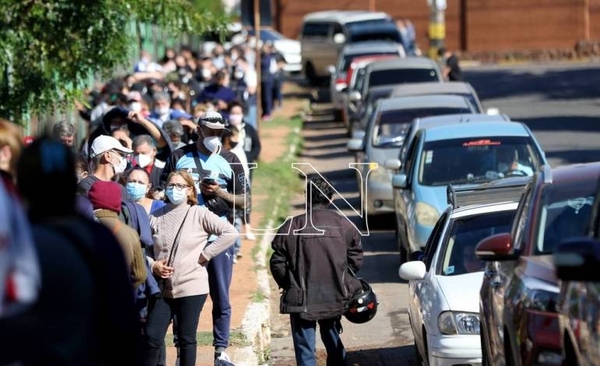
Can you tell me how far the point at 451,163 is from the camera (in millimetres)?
16000

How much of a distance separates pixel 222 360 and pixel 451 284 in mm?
1845

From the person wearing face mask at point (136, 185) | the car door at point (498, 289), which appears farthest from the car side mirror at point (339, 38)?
the car door at point (498, 289)

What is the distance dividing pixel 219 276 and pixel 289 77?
42527mm

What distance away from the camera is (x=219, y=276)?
1108cm

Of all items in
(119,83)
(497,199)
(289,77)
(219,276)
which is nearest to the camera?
(219,276)

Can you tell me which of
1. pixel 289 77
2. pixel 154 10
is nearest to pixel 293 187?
pixel 154 10

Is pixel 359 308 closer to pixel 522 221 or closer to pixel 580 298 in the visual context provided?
pixel 522 221

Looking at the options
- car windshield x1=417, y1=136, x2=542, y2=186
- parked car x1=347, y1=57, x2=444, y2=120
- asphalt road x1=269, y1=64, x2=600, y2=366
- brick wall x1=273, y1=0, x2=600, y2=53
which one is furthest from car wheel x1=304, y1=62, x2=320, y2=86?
car windshield x1=417, y1=136, x2=542, y2=186

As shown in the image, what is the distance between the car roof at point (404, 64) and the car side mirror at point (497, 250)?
20.0 metres

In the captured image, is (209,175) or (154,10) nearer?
(209,175)

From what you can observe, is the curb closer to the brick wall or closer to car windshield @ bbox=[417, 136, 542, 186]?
car windshield @ bbox=[417, 136, 542, 186]

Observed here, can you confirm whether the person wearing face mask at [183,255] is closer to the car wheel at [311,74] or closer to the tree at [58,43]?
the tree at [58,43]

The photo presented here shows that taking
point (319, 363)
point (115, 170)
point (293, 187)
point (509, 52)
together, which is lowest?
point (509, 52)

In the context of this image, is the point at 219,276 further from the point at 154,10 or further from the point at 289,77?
the point at 289,77
